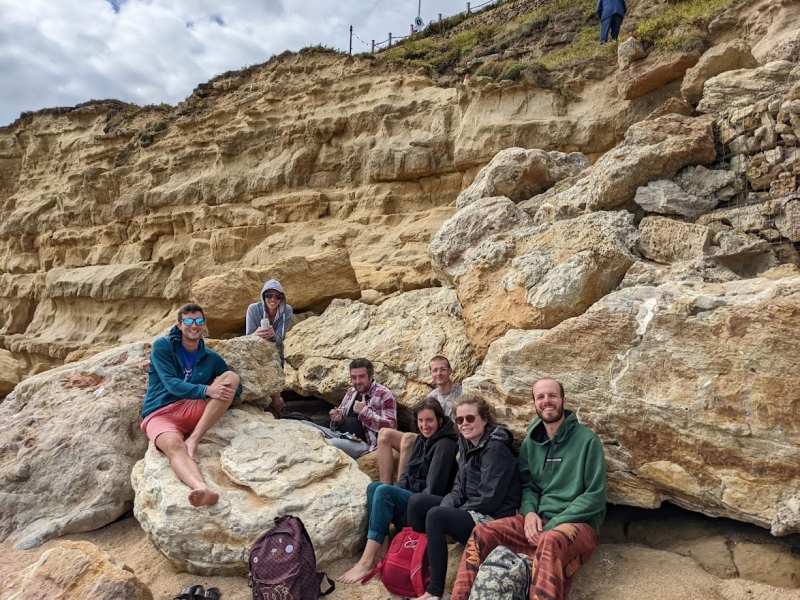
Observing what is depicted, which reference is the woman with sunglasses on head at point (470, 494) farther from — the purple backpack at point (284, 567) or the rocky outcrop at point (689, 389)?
the purple backpack at point (284, 567)

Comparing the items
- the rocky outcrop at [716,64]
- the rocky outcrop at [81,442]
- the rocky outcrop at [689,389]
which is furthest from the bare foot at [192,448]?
the rocky outcrop at [716,64]

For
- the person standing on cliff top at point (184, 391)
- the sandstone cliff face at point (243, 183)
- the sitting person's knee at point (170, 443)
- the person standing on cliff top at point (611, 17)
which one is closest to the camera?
the sitting person's knee at point (170, 443)

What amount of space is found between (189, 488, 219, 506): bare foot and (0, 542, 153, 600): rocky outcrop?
0.53 metres

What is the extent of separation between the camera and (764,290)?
3.60 m

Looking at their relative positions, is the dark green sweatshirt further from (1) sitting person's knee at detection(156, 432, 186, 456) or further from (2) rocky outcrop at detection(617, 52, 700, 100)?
(2) rocky outcrop at detection(617, 52, 700, 100)

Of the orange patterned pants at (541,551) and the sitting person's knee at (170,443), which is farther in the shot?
the sitting person's knee at (170,443)

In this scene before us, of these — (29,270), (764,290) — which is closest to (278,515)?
(764,290)

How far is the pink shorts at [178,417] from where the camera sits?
4352 mm

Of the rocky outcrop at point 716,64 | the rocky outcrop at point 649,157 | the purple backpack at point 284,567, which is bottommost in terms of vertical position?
the purple backpack at point 284,567

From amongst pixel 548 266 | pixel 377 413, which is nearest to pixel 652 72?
pixel 548 266

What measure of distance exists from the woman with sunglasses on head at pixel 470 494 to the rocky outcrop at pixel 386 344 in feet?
4.92

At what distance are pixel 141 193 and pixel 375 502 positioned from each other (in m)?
15.8

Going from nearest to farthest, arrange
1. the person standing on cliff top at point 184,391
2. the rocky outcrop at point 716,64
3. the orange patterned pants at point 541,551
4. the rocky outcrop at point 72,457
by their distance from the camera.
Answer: the orange patterned pants at point 541,551 < the person standing on cliff top at point 184,391 < the rocky outcrop at point 72,457 < the rocky outcrop at point 716,64

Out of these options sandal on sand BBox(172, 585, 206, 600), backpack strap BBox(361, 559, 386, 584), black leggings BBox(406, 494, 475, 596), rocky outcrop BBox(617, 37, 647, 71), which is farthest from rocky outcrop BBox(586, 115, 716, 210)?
rocky outcrop BBox(617, 37, 647, 71)
